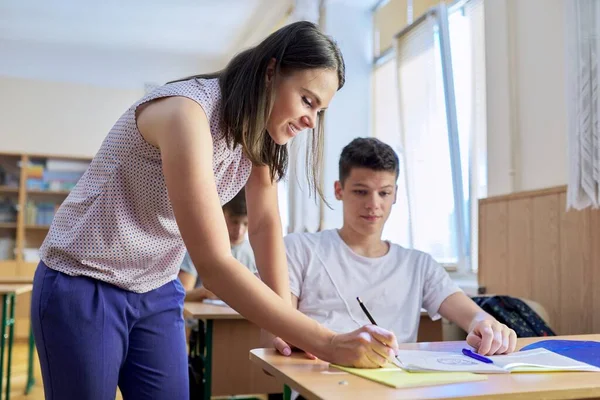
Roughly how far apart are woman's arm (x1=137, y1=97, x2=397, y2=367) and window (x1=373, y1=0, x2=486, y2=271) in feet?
7.80

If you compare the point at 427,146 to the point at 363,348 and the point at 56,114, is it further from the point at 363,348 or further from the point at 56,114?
the point at 56,114

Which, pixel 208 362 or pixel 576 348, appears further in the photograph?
pixel 208 362

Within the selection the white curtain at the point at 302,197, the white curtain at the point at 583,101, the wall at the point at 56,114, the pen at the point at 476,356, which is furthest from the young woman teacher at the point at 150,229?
the wall at the point at 56,114

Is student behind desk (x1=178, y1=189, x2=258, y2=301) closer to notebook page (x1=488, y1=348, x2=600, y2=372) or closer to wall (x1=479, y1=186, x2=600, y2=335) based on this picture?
wall (x1=479, y1=186, x2=600, y2=335)

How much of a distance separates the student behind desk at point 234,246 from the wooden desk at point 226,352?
31 centimetres

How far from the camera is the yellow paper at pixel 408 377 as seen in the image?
81 centimetres

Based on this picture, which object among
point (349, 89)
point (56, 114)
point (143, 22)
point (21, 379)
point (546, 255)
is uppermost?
point (143, 22)

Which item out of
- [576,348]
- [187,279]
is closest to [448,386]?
[576,348]

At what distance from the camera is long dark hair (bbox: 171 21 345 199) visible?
3.45 feet

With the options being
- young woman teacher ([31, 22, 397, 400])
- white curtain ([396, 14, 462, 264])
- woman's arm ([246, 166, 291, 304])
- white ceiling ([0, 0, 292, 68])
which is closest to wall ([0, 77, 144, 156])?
white ceiling ([0, 0, 292, 68])

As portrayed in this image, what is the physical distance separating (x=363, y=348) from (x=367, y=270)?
91 centimetres

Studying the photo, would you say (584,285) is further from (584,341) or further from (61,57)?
(61,57)

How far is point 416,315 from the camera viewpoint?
1.78 m

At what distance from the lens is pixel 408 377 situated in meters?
0.85
